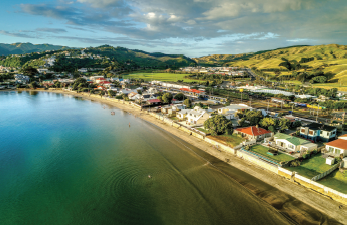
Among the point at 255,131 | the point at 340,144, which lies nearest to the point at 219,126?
the point at 255,131

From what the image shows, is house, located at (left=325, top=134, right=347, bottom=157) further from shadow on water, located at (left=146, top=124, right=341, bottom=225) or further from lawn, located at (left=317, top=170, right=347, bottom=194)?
shadow on water, located at (left=146, top=124, right=341, bottom=225)

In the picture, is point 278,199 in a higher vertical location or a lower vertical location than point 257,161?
lower

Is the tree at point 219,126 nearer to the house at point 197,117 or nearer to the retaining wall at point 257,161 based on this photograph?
the house at point 197,117

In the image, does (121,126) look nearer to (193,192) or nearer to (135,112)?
(135,112)

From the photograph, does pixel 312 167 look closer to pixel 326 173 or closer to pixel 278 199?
pixel 326 173

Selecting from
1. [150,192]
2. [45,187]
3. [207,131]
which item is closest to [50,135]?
[45,187]

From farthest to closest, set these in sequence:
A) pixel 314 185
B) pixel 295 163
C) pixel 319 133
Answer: pixel 319 133 < pixel 295 163 < pixel 314 185
